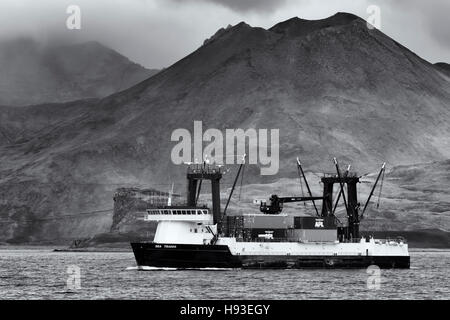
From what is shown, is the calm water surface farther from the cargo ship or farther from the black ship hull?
the cargo ship

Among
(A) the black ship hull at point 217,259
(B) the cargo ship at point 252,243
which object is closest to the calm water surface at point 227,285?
(A) the black ship hull at point 217,259

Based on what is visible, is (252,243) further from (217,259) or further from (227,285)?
(227,285)

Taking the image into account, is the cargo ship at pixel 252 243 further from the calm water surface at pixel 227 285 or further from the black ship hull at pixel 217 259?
the calm water surface at pixel 227 285

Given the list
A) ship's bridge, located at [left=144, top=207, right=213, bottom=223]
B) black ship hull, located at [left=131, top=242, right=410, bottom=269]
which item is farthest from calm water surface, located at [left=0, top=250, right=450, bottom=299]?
ship's bridge, located at [left=144, top=207, right=213, bottom=223]

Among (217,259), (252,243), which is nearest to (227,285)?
(217,259)

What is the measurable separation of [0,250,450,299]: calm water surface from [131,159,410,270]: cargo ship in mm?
1676

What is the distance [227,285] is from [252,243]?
21.8 metres

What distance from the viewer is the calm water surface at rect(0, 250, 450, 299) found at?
317 ft

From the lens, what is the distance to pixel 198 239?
4966 inches

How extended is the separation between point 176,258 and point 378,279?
24.1m

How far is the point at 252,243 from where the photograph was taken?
419ft
